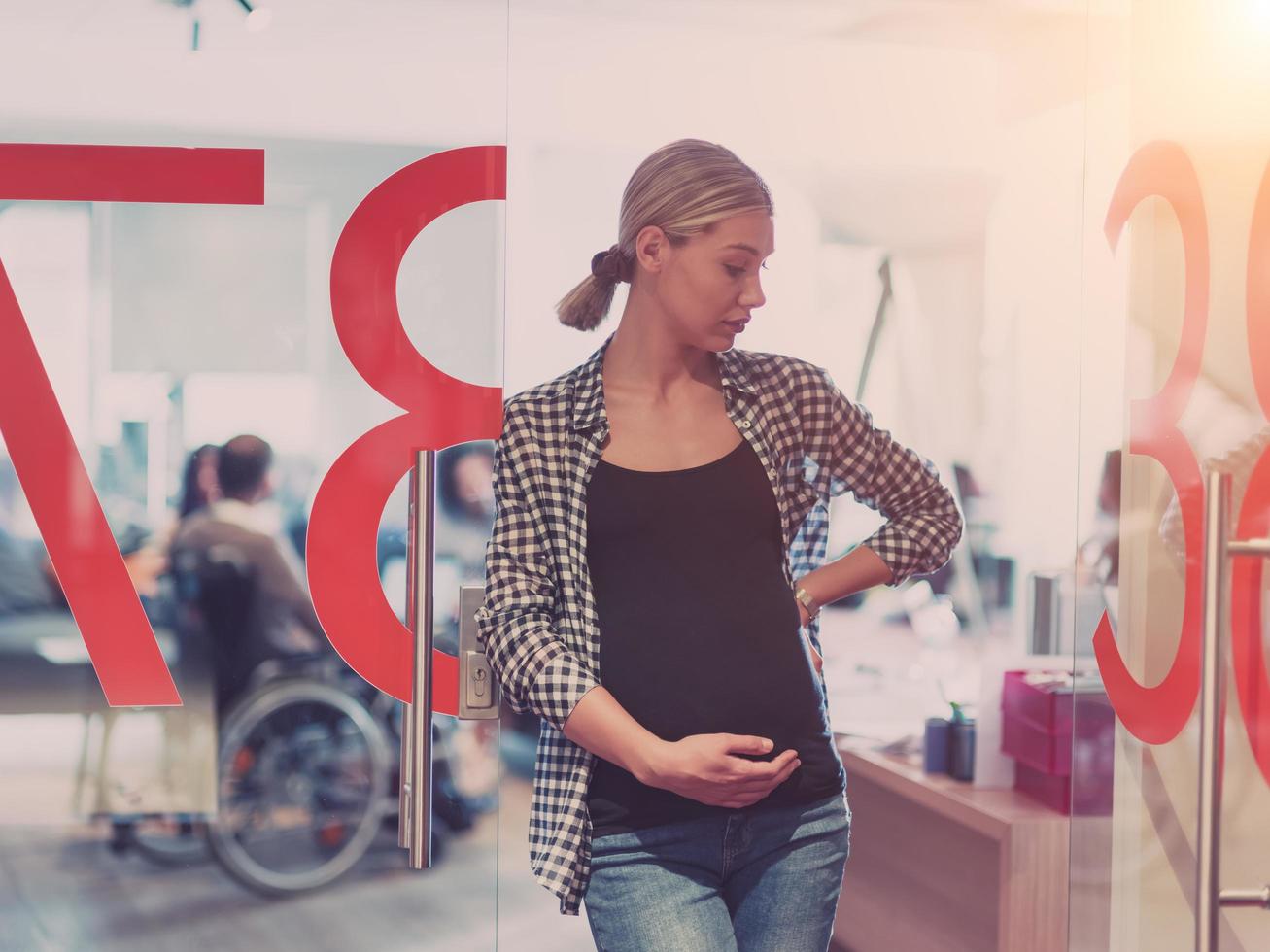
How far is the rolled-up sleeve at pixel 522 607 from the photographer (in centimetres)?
138

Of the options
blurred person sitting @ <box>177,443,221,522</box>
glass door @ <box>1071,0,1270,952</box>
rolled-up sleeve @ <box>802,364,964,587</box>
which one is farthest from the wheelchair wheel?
glass door @ <box>1071,0,1270,952</box>

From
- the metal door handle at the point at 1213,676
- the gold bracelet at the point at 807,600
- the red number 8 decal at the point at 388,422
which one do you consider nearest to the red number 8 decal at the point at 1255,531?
the metal door handle at the point at 1213,676

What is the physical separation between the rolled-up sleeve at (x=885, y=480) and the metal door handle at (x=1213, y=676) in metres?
0.37

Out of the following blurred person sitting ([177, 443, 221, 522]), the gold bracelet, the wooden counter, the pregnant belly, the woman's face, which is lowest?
the wooden counter

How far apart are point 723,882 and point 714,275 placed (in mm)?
669

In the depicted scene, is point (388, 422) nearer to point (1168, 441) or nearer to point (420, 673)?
point (420, 673)

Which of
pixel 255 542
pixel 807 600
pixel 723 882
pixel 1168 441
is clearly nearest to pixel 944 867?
pixel 1168 441

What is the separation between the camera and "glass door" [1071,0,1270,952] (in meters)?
1.71

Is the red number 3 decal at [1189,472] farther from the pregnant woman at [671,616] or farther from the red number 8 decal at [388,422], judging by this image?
the red number 8 decal at [388,422]

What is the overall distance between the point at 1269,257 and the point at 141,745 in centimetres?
173

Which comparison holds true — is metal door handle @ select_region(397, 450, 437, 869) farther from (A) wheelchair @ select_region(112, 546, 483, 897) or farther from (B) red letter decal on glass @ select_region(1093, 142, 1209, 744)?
(B) red letter decal on glass @ select_region(1093, 142, 1209, 744)

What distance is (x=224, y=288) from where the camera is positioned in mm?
1980

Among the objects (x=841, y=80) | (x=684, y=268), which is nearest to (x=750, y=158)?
(x=841, y=80)

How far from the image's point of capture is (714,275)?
4.82 ft
